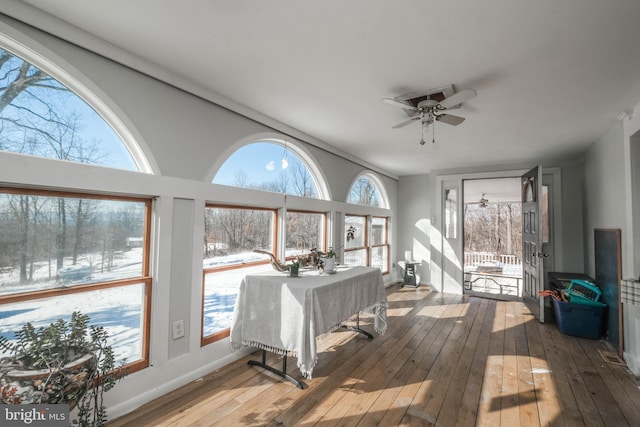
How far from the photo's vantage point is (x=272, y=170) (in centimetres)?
364

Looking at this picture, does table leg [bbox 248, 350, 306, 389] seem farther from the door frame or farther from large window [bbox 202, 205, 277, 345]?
the door frame

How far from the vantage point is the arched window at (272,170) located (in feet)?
10.3

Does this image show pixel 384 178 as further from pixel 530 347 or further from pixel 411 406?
pixel 411 406

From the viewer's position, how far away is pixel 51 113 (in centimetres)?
190

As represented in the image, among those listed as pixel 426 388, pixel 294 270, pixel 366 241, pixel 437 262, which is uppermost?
pixel 366 241

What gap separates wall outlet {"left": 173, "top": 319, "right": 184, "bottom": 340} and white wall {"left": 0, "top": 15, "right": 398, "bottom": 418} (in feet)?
0.15

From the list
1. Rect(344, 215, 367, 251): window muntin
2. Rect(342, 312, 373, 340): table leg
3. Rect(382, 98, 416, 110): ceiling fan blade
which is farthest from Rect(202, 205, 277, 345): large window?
Rect(344, 215, 367, 251): window muntin

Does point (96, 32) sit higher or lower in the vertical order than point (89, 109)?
higher

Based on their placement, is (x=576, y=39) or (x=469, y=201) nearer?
(x=576, y=39)

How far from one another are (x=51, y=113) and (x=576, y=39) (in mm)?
3415

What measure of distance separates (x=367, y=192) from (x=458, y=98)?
3.68 metres

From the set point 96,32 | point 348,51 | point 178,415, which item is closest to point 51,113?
point 96,32

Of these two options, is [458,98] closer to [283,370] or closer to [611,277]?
[283,370]

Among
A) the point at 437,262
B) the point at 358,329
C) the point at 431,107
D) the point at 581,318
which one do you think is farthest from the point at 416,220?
the point at 431,107
